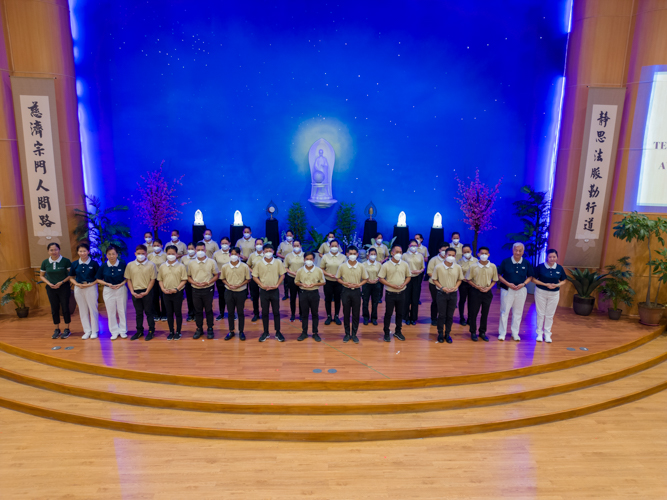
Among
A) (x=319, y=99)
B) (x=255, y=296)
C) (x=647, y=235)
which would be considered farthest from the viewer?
(x=319, y=99)

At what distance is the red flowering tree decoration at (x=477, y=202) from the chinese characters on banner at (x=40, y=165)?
7.64 m

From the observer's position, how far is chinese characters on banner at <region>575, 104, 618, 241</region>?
768 centimetres

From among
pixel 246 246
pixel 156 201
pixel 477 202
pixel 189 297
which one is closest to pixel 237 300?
pixel 189 297

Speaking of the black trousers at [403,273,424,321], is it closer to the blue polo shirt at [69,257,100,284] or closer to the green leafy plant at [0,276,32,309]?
the blue polo shirt at [69,257,100,284]

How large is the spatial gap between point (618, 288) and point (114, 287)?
7859 mm

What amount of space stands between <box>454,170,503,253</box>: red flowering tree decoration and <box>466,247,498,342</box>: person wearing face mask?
8.97 ft

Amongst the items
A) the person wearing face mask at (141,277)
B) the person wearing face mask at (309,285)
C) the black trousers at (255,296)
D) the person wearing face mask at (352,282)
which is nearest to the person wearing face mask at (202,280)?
the person wearing face mask at (141,277)

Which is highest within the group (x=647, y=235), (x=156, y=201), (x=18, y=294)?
(x=156, y=201)

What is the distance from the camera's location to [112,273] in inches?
245

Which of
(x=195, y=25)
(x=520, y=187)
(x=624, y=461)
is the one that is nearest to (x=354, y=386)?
(x=624, y=461)

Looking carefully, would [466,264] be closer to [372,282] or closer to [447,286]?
[447,286]

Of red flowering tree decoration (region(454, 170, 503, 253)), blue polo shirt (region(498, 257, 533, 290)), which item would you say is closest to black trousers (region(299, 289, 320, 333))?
blue polo shirt (region(498, 257, 533, 290))

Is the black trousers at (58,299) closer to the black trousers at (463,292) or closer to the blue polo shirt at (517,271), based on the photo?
the black trousers at (463,292)

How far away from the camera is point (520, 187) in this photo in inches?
382
